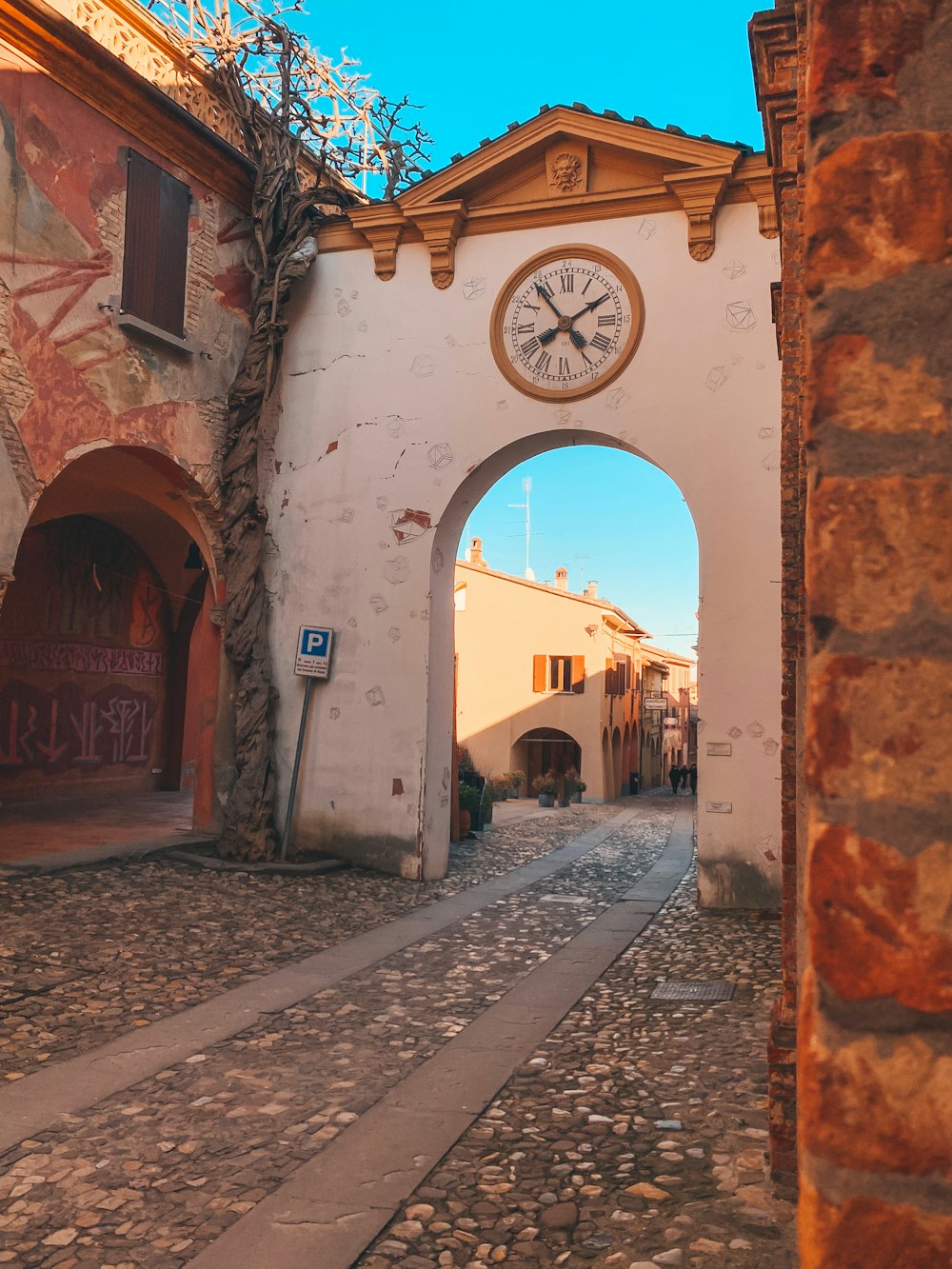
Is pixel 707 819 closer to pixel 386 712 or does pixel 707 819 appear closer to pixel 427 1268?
pixel 386 712

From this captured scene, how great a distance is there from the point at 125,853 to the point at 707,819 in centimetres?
504

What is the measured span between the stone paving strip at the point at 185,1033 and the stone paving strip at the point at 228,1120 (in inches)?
3.5

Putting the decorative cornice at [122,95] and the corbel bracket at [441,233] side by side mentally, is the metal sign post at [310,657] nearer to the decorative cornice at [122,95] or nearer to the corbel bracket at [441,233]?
the corbel bracket at [441,233]

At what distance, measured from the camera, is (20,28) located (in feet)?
24.7

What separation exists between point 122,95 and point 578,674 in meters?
22.4

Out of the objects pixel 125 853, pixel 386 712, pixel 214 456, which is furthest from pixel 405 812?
pixel 214 456

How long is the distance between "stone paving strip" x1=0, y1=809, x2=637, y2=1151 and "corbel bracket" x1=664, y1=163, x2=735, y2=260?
237 inches

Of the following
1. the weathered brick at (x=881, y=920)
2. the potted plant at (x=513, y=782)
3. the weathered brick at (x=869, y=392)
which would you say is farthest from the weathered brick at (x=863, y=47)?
the potted plant at (x=513, y=782)

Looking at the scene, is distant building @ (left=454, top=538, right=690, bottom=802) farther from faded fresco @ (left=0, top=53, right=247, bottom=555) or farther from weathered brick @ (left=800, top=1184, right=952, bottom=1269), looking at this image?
Result: weathered brick @ (left=800, top=1184, right=952, bottom=1269)

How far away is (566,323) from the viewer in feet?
30.4

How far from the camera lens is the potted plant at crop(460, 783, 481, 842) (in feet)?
41.9

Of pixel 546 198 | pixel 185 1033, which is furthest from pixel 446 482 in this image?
pixel 185 1033

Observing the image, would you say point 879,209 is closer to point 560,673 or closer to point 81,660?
point 81,660

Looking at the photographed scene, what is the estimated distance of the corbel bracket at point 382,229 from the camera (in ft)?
32.3
